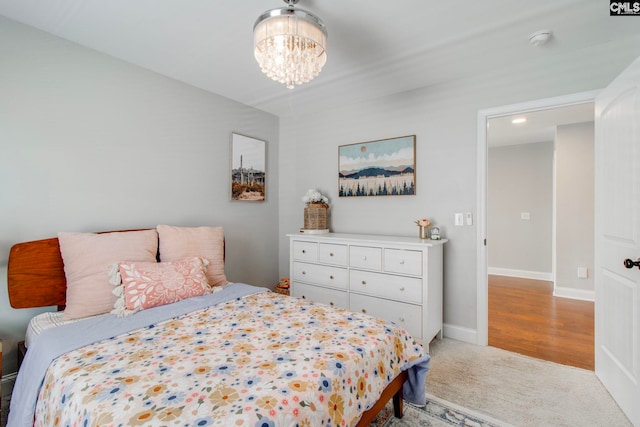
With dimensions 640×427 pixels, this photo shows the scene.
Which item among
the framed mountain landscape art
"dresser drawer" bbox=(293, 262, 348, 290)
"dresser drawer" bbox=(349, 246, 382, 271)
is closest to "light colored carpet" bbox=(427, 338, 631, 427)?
"dresser drawer" bbox=(349, 246, 382, 271)

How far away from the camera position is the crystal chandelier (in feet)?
5.16

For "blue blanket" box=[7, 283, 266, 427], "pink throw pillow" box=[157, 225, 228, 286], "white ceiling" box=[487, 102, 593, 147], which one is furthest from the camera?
"white ceiling" box=[487, 102, 593, 147]

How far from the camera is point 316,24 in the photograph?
5.33 feet

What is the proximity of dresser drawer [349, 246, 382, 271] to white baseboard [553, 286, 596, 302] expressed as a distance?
3.27 m

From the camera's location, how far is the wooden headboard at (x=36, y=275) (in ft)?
6.01

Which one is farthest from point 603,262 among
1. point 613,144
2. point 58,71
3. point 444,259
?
point 58,71

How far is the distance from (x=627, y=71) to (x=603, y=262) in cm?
122

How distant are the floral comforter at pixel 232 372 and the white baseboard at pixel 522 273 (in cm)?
471

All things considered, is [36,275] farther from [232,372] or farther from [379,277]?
[379,277]

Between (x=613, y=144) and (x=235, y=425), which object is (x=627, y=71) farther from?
(x=235, y=425)

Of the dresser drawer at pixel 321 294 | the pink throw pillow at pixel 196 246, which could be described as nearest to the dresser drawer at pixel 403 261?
the dresser drawer at pixel 321 294

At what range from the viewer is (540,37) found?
2.07 metres

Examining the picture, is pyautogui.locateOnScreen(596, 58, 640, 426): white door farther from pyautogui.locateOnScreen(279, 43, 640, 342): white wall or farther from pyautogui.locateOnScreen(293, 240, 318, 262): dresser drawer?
pyautogui.locateOnScreen(293, 240, 318, 262): dresser drawer

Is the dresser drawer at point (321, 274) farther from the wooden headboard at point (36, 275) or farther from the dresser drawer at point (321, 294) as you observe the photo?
the wooden headboard at point (36, 275)
